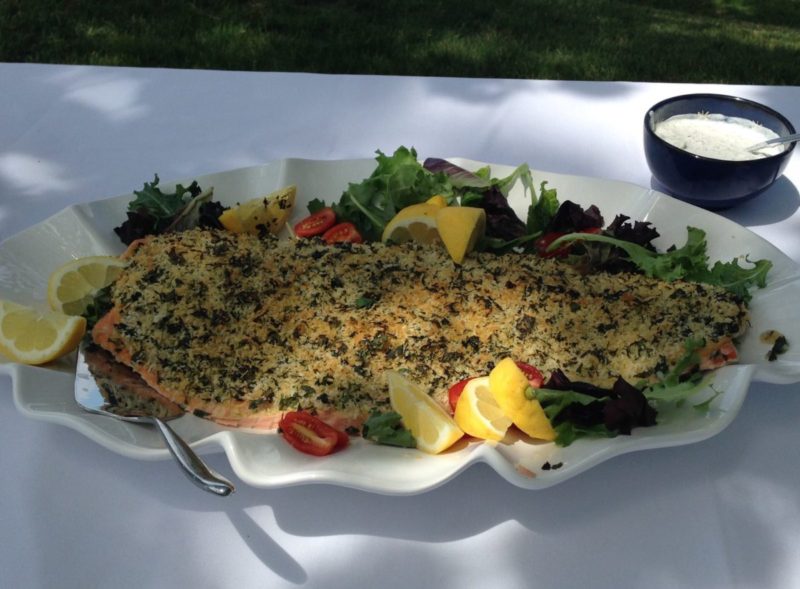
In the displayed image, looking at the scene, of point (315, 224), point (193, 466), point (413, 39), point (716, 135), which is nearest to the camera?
point (193, 466)

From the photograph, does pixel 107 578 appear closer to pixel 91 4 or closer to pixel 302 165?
pixel 302 165

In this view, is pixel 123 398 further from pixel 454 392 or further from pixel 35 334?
pixel 454 392

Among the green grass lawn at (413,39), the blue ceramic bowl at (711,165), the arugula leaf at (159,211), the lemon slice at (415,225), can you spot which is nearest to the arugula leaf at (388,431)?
the lemon slice at (415,225)

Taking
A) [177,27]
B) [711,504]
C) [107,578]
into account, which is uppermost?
[711,504]

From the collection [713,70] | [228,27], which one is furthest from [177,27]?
[713,70]

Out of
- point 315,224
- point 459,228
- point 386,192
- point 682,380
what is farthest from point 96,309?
point 682,380
